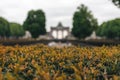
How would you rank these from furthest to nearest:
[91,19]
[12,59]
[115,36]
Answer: [91,19] < [115,36] < [12,59]

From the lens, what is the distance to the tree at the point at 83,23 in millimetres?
124188

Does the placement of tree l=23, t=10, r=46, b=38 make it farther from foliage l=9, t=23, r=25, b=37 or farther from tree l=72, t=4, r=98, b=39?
foliage l=9, t=23, r=25, b=37

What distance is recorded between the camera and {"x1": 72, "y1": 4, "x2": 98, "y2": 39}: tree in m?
124

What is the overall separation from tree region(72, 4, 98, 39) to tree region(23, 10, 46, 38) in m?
10.7

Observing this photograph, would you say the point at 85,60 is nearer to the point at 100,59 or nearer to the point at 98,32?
the point at 100,59

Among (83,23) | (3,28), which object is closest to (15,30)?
(3,28)

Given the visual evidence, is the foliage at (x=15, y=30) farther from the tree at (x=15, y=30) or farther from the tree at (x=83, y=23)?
the tree at (x=83, y=23)

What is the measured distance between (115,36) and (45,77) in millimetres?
114562

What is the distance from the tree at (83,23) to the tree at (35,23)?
10689 millimetres

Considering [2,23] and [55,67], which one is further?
[2,23]

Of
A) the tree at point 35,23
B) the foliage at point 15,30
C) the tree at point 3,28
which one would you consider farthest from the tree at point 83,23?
the foliage at point 15,30

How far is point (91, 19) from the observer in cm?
12725

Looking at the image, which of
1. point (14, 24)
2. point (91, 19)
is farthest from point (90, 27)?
point (14, 24)

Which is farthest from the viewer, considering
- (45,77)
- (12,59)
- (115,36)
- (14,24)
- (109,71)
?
(14,24)
